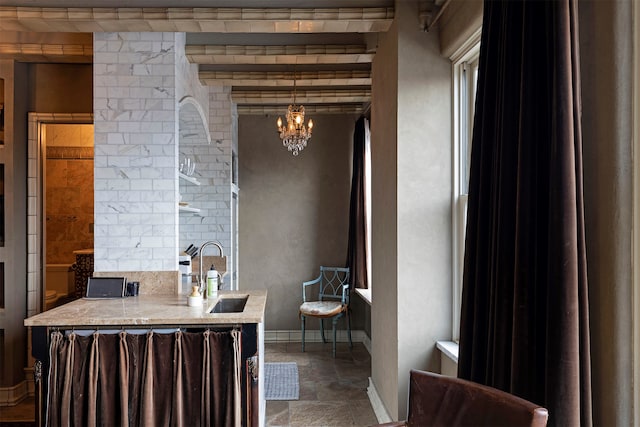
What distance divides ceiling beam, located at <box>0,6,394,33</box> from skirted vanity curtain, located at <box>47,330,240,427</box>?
2074 mm

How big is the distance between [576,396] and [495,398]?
0.90 feet

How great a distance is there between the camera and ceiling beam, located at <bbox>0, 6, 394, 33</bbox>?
3.15 meters

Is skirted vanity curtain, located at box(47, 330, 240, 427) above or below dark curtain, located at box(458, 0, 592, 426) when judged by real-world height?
below

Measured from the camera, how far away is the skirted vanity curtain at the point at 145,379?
2.74m

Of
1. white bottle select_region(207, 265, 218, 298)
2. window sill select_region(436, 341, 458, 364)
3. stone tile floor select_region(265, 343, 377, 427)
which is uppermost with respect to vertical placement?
white bottle select_region(207, 265, 218, 298)

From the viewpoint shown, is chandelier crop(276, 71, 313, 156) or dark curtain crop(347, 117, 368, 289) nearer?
chandelier crop(276, 71, 313, 156)

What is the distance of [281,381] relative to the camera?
15.8 ft

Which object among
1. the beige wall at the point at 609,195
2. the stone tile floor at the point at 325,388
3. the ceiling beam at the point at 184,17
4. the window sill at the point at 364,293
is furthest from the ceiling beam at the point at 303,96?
the beige wall at the point at 609,195

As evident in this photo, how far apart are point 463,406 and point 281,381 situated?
3.35 m

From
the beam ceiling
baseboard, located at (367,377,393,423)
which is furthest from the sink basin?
the beam ceiling

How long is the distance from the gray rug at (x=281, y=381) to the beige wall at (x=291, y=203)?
1283 millimetres

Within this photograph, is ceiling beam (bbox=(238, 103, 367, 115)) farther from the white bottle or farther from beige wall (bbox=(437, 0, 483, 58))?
the white bottle

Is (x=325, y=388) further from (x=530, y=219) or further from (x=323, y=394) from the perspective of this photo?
(x=530, y=219)

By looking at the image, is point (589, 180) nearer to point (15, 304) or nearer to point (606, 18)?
point (606, 18)
